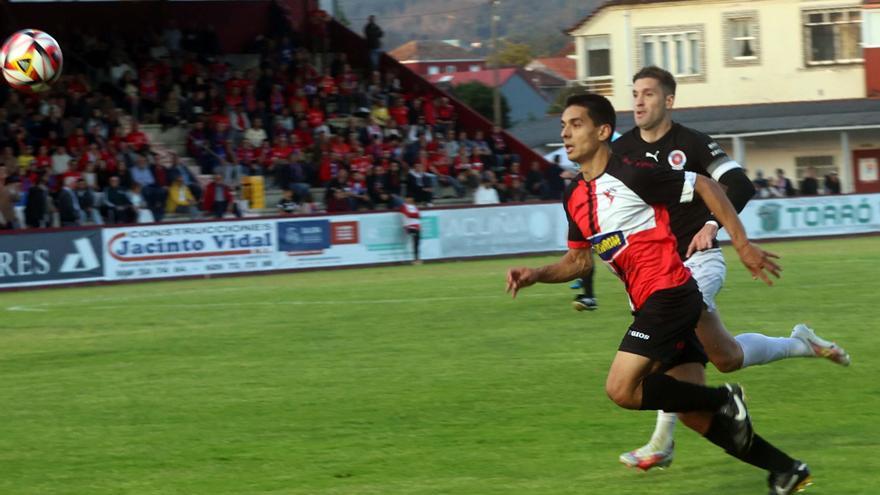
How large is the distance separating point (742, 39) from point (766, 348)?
46.2m

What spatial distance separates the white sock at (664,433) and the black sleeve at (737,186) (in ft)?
4.24

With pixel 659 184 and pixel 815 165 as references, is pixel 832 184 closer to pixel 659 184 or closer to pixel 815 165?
pixel 815 165

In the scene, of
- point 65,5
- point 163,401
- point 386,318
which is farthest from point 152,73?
point 163,401

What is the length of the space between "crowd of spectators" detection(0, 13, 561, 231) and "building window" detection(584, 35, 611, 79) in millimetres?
23573

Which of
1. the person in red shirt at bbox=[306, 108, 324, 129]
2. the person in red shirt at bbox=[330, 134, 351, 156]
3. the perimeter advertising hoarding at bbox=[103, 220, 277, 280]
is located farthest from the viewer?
the person in red shirt at bbox=[306, 108, 324, 129]

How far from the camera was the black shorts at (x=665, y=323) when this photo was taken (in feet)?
20.4

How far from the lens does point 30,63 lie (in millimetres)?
19484

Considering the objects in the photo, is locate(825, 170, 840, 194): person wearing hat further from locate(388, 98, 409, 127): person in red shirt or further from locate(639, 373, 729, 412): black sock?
locate(639, 373, 729, 412): black sock

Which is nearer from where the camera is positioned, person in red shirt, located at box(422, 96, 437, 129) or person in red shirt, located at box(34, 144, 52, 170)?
person in red shirt, located at box(34, 144, 52, 170)

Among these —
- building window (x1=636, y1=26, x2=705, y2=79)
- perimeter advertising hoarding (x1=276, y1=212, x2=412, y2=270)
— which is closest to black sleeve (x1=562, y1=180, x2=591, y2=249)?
perimeter advertising hoarding (x1=276, y1=212, x2=412, y2=270)

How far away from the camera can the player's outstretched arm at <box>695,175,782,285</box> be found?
618 cm

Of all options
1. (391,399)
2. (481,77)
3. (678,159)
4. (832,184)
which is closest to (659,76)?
(678,159)

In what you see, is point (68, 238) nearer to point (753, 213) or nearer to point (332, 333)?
point (332, 333)

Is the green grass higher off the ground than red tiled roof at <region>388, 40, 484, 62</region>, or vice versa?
red tiled roof at <region>388, 40, 484, 62</region>
